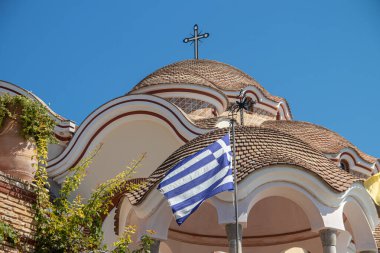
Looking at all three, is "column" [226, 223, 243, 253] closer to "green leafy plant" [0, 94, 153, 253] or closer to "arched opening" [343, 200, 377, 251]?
"green leafy plant" [0, 94, 153, 253]

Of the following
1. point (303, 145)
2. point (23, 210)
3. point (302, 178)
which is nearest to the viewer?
point (23, 210)

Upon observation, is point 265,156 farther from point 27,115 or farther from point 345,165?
point 345,165

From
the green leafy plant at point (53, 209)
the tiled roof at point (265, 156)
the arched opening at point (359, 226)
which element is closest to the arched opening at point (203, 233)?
the tiled roof at point (265, 156)

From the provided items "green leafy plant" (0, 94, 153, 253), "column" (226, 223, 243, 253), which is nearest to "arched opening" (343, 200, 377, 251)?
"column" (226, 223, 243, 253)

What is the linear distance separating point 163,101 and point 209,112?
113 inches

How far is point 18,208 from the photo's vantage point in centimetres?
777

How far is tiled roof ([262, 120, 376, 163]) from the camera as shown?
17297mm

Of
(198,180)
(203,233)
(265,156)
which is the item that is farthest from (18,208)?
(203,233)

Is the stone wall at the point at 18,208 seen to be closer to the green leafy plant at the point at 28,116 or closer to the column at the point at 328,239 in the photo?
the green leafy plant at the point at 28,116

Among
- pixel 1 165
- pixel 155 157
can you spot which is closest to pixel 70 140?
pixel 155 157

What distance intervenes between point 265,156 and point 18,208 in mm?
4215

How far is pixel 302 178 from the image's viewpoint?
33.4 feet

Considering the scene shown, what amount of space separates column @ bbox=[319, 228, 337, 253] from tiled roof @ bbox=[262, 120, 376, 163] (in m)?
7.13

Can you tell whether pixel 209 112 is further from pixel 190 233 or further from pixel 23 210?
pixel 23 210
